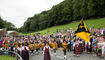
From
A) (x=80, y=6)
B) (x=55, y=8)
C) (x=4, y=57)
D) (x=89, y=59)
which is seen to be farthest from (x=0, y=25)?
(x=89, y=59)

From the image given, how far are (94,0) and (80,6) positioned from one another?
35.3 ft

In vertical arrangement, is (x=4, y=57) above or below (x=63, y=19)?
below

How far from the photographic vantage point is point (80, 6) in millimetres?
52438

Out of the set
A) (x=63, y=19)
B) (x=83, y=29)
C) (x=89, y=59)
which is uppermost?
(x=63, y=19)

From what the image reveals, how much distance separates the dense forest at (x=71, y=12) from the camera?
42972mm

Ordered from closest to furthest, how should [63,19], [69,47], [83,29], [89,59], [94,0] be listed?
[83,29], [89,59], [69,47], [94,0], [63,19]

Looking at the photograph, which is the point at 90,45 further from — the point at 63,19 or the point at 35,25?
the point at 35,25

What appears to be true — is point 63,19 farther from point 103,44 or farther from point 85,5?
point 103,44

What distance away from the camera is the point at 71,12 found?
199 feet

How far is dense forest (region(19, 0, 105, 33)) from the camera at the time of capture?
4297 cm

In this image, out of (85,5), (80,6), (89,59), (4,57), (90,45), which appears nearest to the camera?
(89,59)

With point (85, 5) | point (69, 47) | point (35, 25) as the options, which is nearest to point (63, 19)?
point (85, 5)

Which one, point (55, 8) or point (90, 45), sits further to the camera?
point (55, 8)

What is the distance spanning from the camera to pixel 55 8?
67.6m
